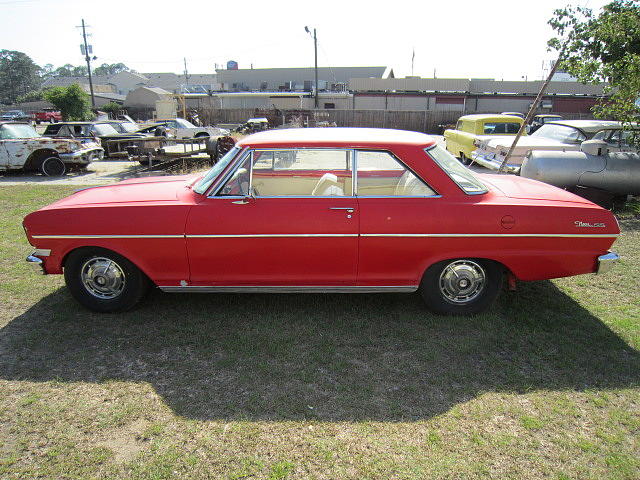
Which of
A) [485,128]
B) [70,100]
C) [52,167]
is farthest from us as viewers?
[70,100]

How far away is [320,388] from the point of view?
316cm

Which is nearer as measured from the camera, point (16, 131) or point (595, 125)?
point (595, 125)

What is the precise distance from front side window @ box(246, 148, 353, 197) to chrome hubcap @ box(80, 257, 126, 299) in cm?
148

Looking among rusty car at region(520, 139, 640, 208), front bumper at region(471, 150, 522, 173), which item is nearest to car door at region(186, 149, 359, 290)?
rusty car at region(520, 139, 640, 208)

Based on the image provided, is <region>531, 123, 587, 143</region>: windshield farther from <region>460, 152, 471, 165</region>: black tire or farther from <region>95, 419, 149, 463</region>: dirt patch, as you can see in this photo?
<region>95, 419, 149, 463</region>: dirt patch

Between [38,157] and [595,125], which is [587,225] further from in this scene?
[38,157]

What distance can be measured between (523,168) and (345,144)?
5931mm

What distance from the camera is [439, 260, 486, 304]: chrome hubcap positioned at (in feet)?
13.1

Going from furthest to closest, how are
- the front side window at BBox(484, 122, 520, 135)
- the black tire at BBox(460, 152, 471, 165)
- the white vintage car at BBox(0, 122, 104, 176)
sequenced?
the black tire at BBox(460, 152, 471, 165), the front side window at BBox(484, 122, 520, 135), the white vintage car at BBox(0, 122, 104, 176)

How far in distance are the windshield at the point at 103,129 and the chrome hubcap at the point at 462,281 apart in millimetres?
16212

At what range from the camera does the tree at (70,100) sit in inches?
1308

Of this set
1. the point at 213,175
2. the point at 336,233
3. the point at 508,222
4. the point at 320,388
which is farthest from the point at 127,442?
the point at 508,222

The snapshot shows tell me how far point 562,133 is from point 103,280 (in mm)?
11181

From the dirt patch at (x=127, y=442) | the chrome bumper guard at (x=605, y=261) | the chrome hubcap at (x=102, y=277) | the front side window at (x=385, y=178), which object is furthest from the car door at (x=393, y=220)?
the chrome hubcap at (x=102, y=277)
